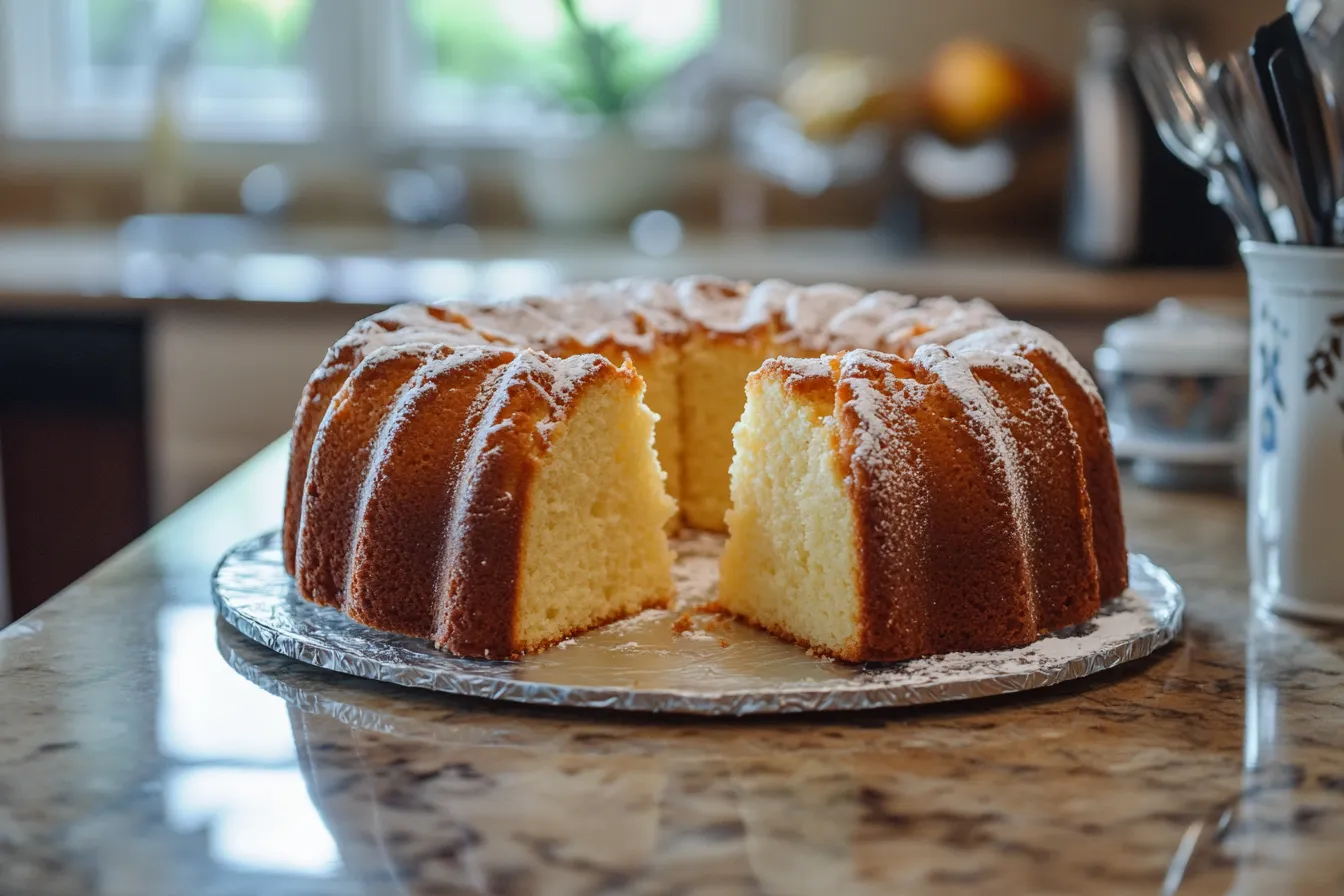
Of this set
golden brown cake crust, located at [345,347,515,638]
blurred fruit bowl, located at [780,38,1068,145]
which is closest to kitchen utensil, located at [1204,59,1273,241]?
golden brown cake crust, located at [345,347,515,638]

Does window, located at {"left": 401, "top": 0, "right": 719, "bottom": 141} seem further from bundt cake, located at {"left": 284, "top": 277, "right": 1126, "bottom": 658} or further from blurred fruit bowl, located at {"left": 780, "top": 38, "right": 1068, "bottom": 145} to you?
bundt cake, located at {"left": 284, "top": 277, "right": 1126, "bottom": 658}

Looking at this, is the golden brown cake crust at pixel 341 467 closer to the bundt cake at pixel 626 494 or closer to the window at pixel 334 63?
the bundt cake at pixel 626 494

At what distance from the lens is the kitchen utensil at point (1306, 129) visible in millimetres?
1143

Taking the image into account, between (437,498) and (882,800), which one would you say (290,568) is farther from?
(882,800)

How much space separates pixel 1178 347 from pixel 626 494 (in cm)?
80

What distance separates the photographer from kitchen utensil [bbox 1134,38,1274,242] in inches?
49.5

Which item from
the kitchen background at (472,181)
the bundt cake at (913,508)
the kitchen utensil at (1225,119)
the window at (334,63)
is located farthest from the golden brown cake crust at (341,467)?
the window at (334,63)

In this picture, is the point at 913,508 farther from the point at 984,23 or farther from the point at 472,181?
the point at 472,181

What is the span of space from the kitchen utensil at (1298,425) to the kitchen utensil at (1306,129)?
4cm

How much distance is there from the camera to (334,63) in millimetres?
3818

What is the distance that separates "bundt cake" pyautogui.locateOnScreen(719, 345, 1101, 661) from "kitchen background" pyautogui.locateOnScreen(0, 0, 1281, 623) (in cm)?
156

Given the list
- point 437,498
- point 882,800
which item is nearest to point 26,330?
point 437,498

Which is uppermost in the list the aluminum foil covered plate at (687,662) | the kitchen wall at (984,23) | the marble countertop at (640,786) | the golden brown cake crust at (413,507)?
the kitchen wall at (984,23)

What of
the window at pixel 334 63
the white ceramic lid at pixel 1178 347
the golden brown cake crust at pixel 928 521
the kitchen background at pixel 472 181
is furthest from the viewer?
the window at pixel 334 63
